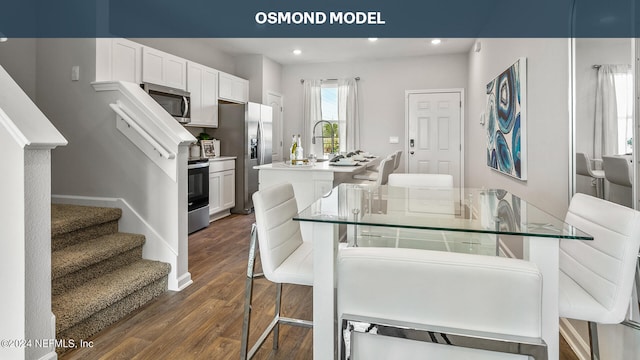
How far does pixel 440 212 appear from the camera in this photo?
1.63 m

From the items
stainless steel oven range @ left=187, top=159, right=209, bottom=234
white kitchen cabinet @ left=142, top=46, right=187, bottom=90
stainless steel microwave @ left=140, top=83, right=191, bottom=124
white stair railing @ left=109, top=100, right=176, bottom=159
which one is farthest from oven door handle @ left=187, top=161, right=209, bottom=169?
white stair railing @ left=109, top=100, right=176, bottom=159

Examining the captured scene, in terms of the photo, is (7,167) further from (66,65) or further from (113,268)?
(66,65)

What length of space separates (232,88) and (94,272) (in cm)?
392

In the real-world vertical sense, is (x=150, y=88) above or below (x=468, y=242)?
above

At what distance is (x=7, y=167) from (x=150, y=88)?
2.66 m

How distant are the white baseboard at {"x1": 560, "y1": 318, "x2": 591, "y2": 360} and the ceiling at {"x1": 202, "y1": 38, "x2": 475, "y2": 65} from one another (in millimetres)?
4395

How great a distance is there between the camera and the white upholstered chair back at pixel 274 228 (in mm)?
1520

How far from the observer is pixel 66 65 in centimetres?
286

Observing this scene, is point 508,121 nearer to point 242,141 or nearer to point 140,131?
A: point 140,131

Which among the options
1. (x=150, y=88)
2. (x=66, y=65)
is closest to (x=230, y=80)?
(x=150, y=88)

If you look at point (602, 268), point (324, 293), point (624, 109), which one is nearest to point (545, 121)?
point (624, 109)

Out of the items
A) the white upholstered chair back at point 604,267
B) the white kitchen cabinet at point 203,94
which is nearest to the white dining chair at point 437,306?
the white upholstered chair back at point 604,267

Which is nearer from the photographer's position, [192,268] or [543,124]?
[543,124]
